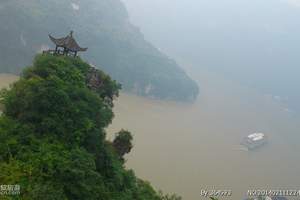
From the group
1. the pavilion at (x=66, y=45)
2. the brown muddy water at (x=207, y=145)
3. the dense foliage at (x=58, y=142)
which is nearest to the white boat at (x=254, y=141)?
the brown muddy water at (x=207, y=145)

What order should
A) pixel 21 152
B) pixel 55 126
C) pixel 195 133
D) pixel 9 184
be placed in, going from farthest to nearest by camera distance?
pixel 195 133
pixel 55 126
pixel 21 152
pixel 9 184

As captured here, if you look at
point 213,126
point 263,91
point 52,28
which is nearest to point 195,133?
point 213,126

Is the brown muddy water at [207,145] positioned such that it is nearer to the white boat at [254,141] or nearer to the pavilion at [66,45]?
the white boat at [254,141]

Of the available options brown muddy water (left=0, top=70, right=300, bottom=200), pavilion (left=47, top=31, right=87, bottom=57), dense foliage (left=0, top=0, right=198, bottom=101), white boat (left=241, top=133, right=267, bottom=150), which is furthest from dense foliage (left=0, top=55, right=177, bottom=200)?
dense foliage (left=0, top=0, right=198, bottom=101)

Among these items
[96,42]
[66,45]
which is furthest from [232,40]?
[66,45]

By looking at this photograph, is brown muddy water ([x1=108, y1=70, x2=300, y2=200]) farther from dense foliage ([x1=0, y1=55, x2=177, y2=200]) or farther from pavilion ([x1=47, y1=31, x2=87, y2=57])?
dense foliage ([x1=0, y1=55, x2=177, y2=200])

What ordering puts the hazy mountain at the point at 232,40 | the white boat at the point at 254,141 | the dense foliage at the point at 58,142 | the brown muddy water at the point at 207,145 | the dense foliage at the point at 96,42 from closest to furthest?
the dense foliage at the point at 58,142
the brown muddy water at the point at 207,145
the white boat at the point at 254,141
the dense foliage at the point at 96,42
the hazy mountain at the point at 232,40

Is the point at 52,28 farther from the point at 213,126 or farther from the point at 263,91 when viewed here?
the point at 263,91
